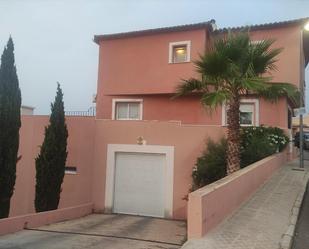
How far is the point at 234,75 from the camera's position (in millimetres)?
11453

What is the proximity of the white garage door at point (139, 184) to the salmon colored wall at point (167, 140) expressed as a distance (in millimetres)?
A: 626

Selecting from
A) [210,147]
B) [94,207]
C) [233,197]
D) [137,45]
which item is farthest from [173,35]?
[233,197]

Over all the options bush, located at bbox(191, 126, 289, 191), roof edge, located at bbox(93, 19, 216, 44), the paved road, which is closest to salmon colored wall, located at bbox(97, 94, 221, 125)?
roof edge, located at bbox(93, 19, 216, 44)

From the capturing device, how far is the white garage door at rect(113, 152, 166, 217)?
16828 mm

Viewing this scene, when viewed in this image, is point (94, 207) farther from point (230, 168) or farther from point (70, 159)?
point (230, 168)

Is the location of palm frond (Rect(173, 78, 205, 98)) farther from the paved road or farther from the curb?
the paved road

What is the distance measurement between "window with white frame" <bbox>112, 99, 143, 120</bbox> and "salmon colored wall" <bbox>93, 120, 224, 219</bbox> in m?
4.01

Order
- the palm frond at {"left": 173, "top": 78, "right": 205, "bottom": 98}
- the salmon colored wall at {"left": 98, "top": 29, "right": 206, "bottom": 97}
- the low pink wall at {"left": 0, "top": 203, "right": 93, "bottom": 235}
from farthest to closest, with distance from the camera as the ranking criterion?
the salmon colored wall at {"left": 98, "top": 29, "right": 206, "bottom": 97}
the palm frond at {"left": 173, "top": 78, "right": 205, "bottom": 98}
the low pink wall at {"left": 0, "top": 203, "right": 93, "bottom": 235}

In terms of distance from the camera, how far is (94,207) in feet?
56.6

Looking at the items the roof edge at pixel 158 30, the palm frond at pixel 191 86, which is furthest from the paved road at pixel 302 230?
the roof edge at pixel 158 30

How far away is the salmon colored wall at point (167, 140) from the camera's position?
16312 millimetres

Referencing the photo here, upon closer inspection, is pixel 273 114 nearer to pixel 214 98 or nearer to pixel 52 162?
pixel 214 98

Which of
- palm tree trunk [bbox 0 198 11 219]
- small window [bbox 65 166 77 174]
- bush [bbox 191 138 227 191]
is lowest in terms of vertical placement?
palm tree trunk [bbox 0 198 11 219]

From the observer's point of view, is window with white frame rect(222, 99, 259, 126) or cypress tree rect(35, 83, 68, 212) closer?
cypress tree rect(35, 83, 68, 212)
